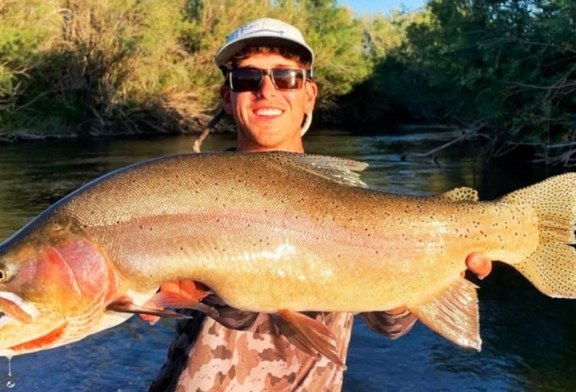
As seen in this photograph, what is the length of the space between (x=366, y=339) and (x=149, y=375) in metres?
2.16

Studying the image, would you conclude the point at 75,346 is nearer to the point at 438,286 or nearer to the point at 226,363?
the point at 226,363

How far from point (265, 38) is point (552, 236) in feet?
4.51

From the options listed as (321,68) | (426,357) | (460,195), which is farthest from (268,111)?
(321,68)

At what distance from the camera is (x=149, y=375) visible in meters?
6.22

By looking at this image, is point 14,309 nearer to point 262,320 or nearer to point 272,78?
point 262,320

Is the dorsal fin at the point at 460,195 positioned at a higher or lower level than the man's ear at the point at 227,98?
lower

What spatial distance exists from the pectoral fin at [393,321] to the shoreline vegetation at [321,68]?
12898 mm

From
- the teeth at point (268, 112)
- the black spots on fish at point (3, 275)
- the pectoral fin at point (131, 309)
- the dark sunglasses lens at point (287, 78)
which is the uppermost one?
the dark sunglasses lens at point (287, 78)

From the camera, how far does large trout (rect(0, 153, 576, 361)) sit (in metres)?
2.23

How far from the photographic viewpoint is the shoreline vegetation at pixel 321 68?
16.5m

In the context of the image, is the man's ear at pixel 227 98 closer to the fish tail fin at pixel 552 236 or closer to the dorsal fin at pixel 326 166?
the dorsal fin at pixel 326 166

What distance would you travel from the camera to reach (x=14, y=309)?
86.7 inches

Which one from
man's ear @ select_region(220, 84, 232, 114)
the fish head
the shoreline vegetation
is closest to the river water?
man's ear @ select_region(220, 84, 232, 114)

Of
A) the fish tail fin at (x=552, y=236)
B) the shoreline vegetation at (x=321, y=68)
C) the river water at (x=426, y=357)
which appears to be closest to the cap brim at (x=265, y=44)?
the fish tail fin at (x=552, y=236)
